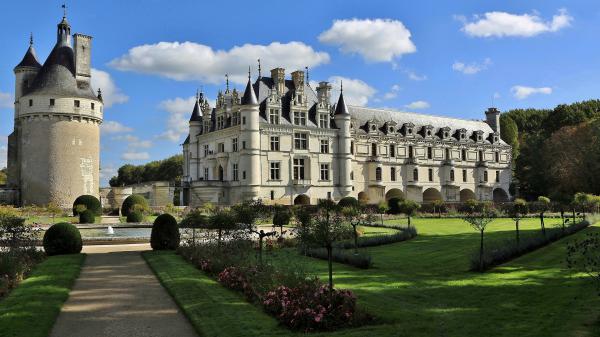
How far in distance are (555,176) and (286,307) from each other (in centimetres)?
4713

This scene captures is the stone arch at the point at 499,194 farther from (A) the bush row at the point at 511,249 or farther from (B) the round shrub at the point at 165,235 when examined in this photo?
(B) the round shrub at the point at 165,235

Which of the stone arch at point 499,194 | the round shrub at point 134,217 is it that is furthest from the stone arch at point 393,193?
the round shrub at point 134,217

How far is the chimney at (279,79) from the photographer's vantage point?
153 feet

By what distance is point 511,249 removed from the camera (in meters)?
15.1

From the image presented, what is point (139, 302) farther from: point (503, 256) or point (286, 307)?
point (503, 256)

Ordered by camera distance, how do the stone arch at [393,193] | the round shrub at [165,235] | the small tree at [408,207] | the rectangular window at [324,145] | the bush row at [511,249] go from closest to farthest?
1. the bush row at [511,249]
2. the round shrub at [165,235]
3. the small tree at [408,207]
4. the rectangular window at [324,145]
5. the stone arch at [393,193]

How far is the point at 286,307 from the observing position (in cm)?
850

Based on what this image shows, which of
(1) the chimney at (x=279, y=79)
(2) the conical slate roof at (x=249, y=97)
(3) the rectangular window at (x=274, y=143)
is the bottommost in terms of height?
(3) the rectangular window at (x=274, y=143)

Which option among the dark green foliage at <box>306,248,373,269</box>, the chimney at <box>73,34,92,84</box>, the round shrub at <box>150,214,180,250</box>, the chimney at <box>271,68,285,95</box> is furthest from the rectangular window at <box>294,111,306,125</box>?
the dark green foliage at <box>306,248,373,269</box>

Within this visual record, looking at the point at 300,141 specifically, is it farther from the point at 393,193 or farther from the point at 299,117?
the point at 393,193

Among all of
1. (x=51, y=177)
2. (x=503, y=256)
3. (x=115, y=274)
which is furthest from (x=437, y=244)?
(x=51, y=177)

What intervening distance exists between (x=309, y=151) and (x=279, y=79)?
6955mm

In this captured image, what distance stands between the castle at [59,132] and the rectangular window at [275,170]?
15.0 metres

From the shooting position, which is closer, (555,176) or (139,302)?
(139,302)
